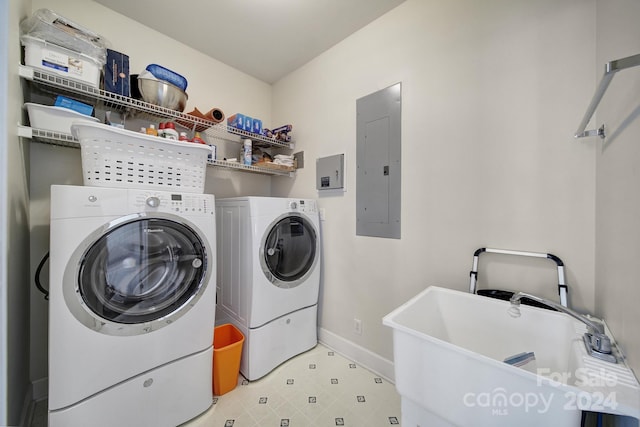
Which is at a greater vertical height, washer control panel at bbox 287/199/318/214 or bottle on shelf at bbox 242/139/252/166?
bottle on shelf at bbox 242/139/252/166

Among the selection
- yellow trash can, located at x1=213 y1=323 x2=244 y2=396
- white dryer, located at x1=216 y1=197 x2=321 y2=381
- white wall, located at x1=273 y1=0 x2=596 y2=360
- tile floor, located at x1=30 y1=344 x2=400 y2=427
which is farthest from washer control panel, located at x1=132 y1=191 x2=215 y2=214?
tile floor, located at x1=30 y1=344 x2=400 y2=427

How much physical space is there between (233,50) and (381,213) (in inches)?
76.8

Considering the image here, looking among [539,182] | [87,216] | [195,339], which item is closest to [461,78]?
[539,182]

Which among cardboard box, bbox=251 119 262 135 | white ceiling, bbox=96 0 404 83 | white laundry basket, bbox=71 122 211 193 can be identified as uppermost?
white ceiling, bbox=96 0 404 83

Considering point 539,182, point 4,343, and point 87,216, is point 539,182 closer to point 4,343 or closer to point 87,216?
point 87,216

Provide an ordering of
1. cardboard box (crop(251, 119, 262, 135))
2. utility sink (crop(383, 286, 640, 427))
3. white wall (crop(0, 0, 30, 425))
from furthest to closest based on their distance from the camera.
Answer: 1. cardboard box (crop(251, 119, 262, 135))
2. white wall (crop(0, 0, 30, 425))
3. utility sink (crop(383, 286, 640, 427))

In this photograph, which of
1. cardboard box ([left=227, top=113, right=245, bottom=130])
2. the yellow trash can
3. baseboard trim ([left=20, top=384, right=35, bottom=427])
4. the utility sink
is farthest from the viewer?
cardboard box ([left=227, top=113, right=245, bottom=130])

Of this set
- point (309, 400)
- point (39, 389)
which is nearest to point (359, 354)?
point (309, 400)

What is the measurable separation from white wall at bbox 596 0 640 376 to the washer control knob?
176cm

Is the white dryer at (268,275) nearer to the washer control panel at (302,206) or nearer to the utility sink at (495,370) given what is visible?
the washer control panel at (302,206)

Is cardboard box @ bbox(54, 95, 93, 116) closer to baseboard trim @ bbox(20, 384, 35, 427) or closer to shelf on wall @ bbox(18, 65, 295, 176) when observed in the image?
shelf on wall @ bbox(18, 65, 295, 176)

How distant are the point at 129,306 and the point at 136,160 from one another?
0.73m

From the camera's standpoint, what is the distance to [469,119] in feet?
4.37

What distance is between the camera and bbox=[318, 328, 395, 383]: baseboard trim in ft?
5.48
